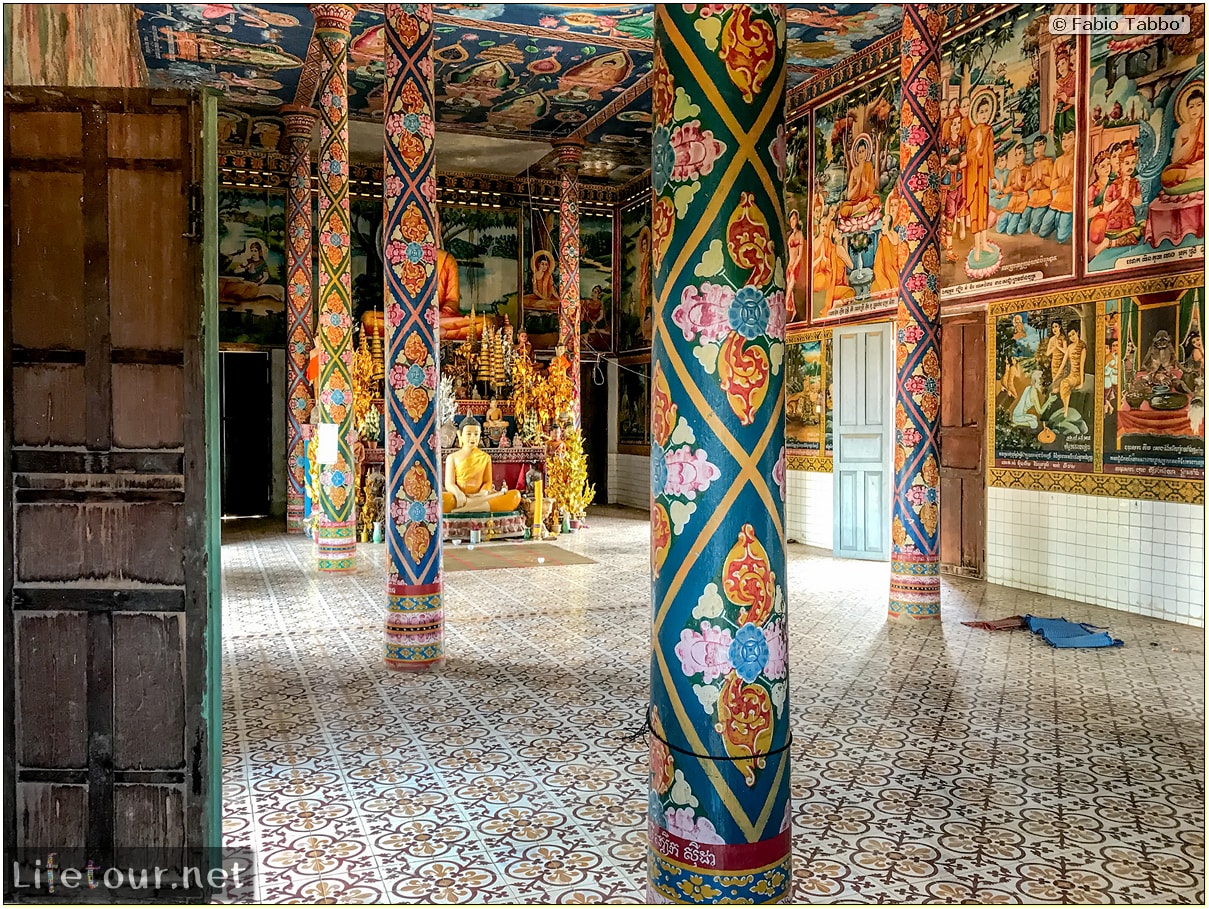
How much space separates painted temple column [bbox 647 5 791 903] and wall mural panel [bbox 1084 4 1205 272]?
642cm

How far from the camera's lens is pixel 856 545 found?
11141 mm

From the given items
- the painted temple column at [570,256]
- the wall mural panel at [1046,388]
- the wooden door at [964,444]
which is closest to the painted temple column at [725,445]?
the wall mural panel at [1046,388]

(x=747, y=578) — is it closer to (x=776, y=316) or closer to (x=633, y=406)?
(x=776, y=316)

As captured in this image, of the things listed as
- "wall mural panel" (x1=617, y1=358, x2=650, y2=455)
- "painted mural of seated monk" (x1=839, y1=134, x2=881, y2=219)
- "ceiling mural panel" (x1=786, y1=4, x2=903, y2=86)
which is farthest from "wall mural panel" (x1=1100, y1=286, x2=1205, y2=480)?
"wall mural panel" (x1=617, y1=358, x2=650, y2=455)

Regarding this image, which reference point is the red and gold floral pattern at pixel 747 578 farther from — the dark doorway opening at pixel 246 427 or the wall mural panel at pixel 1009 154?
the dark doorway opening at pixel 246 427

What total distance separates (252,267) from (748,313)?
16.0 m

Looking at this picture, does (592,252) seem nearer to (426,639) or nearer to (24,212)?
(426,639)

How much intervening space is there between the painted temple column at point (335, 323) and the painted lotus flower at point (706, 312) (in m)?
8.46

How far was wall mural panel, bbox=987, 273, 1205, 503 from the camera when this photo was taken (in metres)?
7.38

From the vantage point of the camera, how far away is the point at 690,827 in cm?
260

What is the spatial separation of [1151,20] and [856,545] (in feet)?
20.4

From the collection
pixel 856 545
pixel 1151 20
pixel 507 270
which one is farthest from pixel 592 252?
pixel 1151 20

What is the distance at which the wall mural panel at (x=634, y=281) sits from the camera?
58.2ft

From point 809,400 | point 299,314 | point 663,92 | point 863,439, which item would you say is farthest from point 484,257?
point 663,92
